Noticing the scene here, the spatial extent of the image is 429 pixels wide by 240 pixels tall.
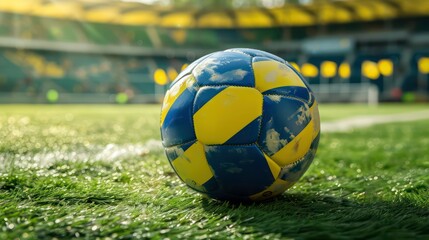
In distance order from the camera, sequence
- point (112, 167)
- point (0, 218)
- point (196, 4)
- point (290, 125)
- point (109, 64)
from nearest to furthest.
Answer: point (0, 218), point (290, 125), point (112, 167), point (109, 64), point (196, 4)

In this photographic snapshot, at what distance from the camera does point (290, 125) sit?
1863 mm

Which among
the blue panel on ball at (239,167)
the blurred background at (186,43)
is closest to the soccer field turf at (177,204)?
the blue panel on ball at (239,167)

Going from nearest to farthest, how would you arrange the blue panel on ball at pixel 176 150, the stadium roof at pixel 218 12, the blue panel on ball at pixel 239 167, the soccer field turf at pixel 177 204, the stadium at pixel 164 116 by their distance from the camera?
the soccer field turf at pixel 177 204 → the stadium at pixel 164 116 → the blue panel on ball at pixel 239 167 → the blue panel on ball at pixel 176 150 → the stadium roof at pixel 218 12

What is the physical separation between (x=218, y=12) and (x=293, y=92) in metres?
34.4

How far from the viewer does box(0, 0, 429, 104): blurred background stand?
29281 millimetres

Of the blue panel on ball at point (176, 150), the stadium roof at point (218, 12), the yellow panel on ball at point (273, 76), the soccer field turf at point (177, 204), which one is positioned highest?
the stadium roof at point (218, 12)

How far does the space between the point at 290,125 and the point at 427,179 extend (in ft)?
4.04

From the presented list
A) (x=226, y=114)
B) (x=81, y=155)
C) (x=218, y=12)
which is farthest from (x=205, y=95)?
(x=218, y=12)

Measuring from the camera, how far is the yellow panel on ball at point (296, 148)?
1873mm

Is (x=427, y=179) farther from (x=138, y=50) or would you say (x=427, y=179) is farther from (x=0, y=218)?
(x=138, y=50)

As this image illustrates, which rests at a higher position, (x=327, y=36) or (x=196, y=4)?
(x=196, y=4)

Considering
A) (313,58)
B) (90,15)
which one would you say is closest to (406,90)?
(313,58)

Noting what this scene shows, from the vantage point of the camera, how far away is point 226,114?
182 cm

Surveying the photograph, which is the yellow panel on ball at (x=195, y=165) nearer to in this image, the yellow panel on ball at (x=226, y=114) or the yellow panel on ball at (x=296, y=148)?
the yellow panel on ball at (x=226, y=114)
